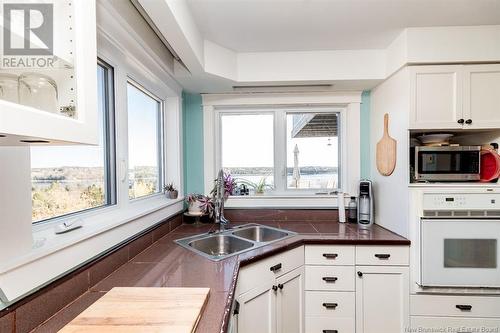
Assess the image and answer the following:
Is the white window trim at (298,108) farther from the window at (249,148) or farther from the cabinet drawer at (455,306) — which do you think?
the cabinet drawer at (455,306)

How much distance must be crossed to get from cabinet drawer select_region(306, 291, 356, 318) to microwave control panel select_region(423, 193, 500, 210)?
0.85 m

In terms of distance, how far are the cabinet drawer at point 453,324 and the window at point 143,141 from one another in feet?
7.15

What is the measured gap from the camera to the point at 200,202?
2.27 meters

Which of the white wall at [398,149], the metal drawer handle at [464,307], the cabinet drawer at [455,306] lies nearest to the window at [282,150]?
the white wall at [398,149]

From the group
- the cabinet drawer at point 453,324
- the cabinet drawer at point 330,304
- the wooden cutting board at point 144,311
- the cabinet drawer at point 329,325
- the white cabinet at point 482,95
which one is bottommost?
the cabinet drawer at point 329,325

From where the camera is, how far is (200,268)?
1.26 m

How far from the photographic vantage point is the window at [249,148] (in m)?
2.56

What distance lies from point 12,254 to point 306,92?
226cm

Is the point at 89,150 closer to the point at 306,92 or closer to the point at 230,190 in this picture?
the point at 230,190

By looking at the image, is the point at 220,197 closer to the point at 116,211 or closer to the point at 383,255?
the point at 116,211

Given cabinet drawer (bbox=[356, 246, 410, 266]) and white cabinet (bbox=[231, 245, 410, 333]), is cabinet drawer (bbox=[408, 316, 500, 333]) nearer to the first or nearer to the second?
white cabinet (bbox=[231, 245, 410, 333])

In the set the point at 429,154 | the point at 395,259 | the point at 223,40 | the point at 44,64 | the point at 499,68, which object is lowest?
the point at 395,259

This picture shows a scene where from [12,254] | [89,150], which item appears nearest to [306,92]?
[89,150]

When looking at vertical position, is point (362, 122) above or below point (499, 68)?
below
